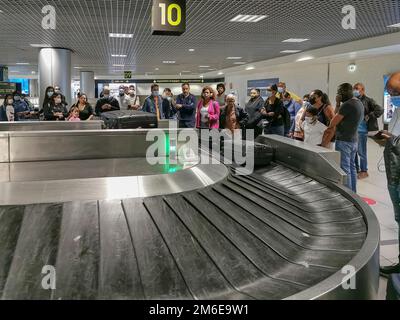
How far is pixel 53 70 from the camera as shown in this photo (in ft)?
37.8

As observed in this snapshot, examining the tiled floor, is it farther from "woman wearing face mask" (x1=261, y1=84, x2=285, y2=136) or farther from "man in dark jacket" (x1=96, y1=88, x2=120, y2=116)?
"man in dark jacket" (x1=96, y1=88, x2=120, y2=116)

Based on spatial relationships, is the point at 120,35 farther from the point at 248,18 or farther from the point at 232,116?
the point at 232,116

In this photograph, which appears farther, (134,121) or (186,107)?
(186,107)

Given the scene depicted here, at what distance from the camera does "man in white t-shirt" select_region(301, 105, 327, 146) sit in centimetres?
503

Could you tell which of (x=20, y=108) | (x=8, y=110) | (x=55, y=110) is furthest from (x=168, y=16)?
(x=20, y=108)

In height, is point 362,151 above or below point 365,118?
below

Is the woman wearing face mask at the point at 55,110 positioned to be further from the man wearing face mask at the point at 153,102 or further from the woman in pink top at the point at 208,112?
the woman in pink top at the point at 208,112

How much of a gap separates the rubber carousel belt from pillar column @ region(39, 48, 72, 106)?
10047 millimetres

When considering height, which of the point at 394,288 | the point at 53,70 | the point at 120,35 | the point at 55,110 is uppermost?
the point at 120,35

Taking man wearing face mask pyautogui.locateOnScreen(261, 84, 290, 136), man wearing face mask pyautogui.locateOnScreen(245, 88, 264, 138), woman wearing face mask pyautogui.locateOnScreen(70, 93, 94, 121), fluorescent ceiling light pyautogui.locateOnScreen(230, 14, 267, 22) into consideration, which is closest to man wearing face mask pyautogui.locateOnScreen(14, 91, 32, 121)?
woman wearing face mask pyautogui.locateOnScreen(70, 93, 94, 121)

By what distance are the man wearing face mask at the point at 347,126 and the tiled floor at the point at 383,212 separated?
0.56 metres

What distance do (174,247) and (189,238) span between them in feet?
0.42

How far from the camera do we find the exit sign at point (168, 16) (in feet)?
14.9

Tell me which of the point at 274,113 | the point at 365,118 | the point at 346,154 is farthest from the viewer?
the point at 365,118
